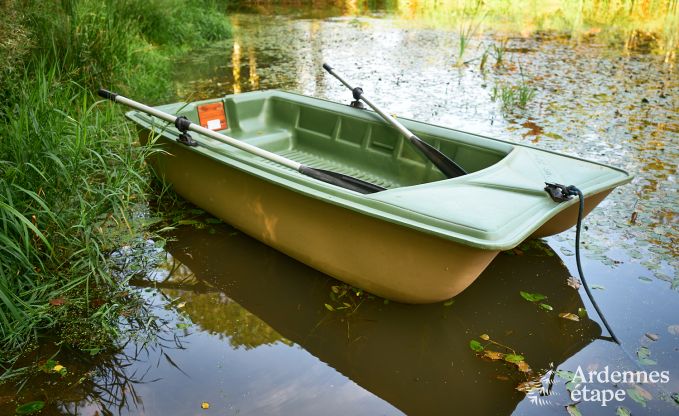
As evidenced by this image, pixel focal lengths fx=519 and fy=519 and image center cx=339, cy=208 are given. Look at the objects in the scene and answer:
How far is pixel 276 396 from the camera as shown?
223 cm

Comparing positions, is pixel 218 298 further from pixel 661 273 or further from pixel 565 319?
pixel 661 273

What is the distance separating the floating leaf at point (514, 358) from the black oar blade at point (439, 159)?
1.12m

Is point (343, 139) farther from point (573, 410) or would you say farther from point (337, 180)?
point (573, 410)

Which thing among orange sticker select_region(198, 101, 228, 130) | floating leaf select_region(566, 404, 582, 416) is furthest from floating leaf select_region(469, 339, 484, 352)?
orange sticker select_region(198, 101, 228, 130)

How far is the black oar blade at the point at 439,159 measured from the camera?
10.2 ft

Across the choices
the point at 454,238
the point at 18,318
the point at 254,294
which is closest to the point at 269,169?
the point at 254,294

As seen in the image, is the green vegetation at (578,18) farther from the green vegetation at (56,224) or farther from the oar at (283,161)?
the green vegetation at (56,224)

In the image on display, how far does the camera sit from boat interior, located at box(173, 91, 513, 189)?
330cm

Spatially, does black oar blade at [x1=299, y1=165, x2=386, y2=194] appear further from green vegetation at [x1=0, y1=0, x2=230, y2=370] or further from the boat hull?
green vegetation at [x1=0, y1=0, x2=230, y2=370]

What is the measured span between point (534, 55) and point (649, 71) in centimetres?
177

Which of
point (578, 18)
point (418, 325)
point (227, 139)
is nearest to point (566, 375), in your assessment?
point (418, 325)

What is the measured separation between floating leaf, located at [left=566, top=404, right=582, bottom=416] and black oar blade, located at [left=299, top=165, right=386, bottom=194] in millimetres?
1404

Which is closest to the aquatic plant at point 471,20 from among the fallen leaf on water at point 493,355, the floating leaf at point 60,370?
the fallen leaf on water at point 493,355

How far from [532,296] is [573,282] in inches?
12.7
